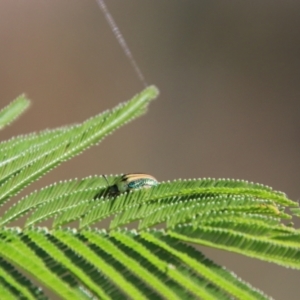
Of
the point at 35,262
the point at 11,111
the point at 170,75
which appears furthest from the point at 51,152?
the point at 170,75

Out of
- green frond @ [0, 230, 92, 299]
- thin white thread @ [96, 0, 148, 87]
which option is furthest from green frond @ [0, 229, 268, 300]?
thin white thread @ [96, 0, 148, 87]

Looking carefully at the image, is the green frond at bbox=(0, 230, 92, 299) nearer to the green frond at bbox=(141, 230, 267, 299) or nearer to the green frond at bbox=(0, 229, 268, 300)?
the green frond at bbox=(0, 229, 268, 300)

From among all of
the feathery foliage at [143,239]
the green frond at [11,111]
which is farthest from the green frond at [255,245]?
the green frond at [11,111]

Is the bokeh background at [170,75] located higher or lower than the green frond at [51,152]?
higher

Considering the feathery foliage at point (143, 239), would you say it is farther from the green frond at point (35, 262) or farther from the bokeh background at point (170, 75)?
the bokeh background at point (170, 75)

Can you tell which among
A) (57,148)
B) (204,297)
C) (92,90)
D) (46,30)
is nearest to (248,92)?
(92,90)

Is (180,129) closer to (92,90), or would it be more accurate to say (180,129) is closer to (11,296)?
(92,90)

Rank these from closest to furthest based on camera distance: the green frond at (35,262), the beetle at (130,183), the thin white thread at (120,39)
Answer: the green frond at (35,262) < the beetle at (130,183) < the thin white thread at (120,39)
